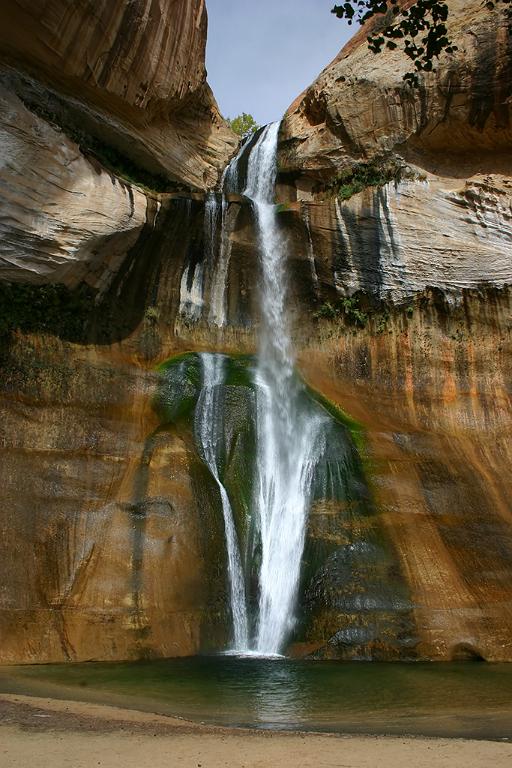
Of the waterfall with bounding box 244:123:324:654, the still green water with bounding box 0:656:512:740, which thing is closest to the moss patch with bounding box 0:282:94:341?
the waterfall with bounding box 244:123:324:654

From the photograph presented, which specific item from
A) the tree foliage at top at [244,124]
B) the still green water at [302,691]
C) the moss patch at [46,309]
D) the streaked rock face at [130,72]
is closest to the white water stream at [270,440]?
the still green water at [302,691]

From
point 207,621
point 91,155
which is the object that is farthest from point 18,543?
point 91,155

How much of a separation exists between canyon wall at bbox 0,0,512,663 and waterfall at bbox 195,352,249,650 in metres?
0.26

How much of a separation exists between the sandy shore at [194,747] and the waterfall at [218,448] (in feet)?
20.0

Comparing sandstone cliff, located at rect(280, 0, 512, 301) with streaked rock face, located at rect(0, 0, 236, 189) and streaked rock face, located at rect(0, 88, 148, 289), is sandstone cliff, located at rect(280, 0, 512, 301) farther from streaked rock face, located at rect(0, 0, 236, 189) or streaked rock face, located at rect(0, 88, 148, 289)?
streaked rock face, located at rect(0, 88, 148, 289)

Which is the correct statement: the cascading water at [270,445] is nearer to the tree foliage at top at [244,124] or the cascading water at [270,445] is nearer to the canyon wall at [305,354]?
the canyon wall at [305,354]

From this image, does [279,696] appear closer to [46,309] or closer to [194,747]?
[194,747]

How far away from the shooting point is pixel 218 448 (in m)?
14.8

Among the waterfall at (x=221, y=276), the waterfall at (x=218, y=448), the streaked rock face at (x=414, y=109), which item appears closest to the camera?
the waterfall at (x=218, y=448)

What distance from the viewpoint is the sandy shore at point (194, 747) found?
500 cm

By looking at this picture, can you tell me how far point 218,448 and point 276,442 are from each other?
4.52 ft

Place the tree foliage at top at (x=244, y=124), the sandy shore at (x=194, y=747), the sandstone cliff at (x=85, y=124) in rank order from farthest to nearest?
the tree foliage at top at (x=244, y=124) < the sandstone cliff at (x=85, y=124) < the sandy shore at (x=194, y=747)

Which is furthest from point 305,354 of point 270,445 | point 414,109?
point 414,109

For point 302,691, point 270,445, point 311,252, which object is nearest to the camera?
point 302,691
